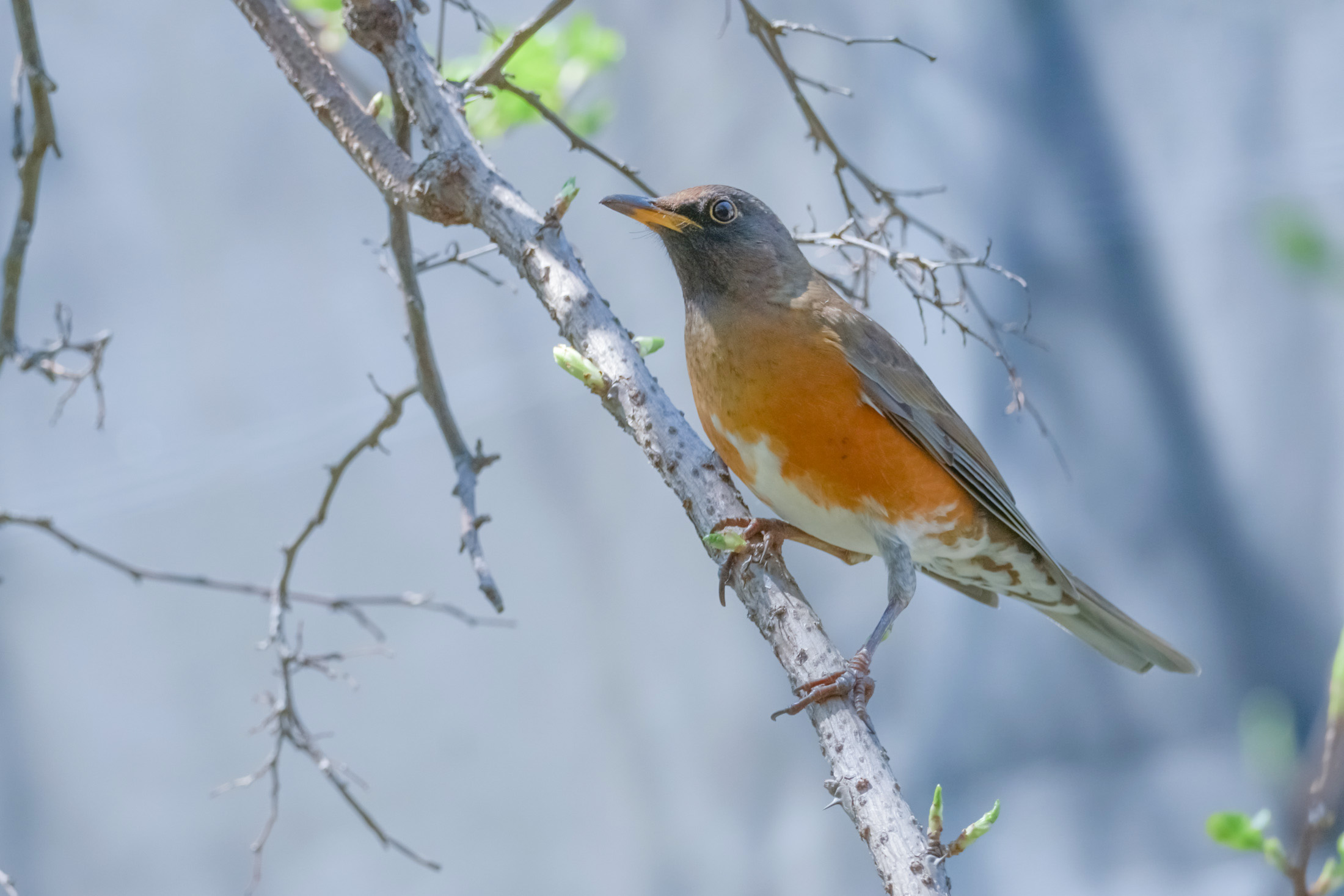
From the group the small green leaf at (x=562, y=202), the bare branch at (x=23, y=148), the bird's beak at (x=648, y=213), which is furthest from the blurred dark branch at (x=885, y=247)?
the bare branch at (x=23, y=148)

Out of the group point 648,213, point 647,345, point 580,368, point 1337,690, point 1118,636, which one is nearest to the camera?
point 1337,690

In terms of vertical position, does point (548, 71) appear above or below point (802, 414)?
above

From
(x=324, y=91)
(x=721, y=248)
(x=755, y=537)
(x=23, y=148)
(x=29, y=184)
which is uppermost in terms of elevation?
(x=23, y=148)

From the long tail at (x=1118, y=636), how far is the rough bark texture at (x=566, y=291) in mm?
1604

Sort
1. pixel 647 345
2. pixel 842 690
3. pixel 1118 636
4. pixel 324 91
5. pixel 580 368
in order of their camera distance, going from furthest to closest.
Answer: pixel 1118 636 < pixel 324 91 < pixel 647 345 < pixel 580 368 < pixel 842 690

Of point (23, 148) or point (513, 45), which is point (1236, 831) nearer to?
point (513, 45)

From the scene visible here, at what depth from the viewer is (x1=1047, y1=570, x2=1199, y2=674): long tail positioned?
3.34 m

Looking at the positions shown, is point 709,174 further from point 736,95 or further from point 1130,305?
point 1130,305

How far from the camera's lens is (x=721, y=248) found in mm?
2920

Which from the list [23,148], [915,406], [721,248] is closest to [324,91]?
[23,148]

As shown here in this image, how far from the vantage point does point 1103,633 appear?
135 inches

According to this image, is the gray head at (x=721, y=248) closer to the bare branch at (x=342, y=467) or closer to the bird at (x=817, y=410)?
the bird at (x=817, y=410)

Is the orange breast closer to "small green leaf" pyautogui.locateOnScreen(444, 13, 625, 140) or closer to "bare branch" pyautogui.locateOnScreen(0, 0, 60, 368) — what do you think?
"small green leaf" pyautogui.locateOnScreen(444, 13, 625, 140)

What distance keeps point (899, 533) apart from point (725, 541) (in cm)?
95
